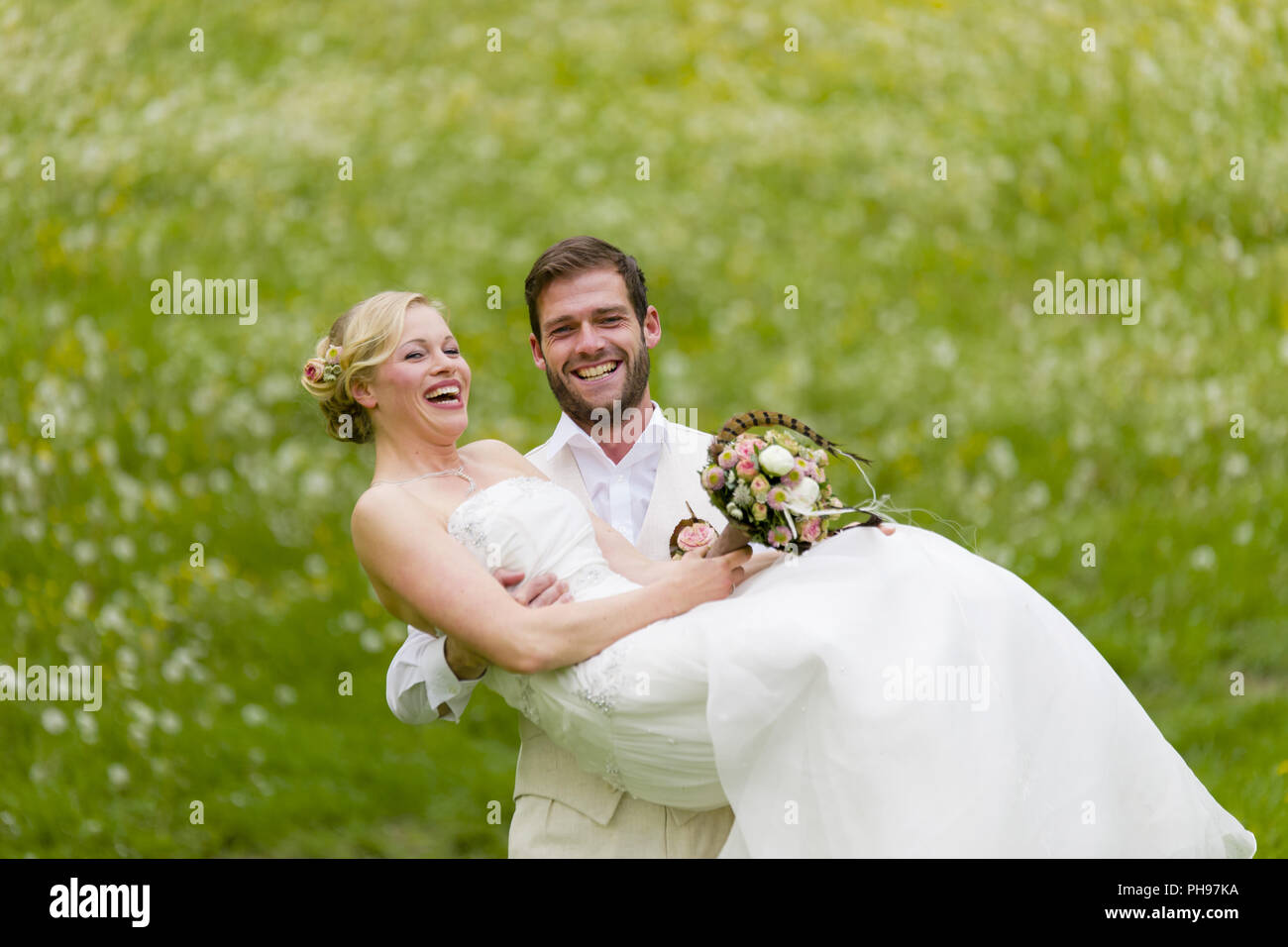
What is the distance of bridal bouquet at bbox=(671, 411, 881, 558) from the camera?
4590mm

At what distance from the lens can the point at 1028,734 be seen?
4387 mm

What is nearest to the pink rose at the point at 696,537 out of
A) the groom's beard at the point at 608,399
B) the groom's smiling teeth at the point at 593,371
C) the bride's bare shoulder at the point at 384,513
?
the groom's beard at the point at 608,399

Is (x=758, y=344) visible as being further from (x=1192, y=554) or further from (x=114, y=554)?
(x=114, y=554)

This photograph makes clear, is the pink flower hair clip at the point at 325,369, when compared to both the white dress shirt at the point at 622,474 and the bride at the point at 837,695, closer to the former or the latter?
the bride at the point at 837,695

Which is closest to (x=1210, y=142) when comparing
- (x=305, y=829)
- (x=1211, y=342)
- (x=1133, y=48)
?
(x=1133, y=48)

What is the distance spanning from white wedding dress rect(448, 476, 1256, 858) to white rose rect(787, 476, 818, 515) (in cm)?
22

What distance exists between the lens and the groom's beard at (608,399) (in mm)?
5598

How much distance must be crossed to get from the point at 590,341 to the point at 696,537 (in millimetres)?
877

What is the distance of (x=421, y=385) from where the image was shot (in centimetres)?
524

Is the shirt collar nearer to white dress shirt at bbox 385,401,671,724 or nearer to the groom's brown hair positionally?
white dress shirt at bbox 385,401,671,724

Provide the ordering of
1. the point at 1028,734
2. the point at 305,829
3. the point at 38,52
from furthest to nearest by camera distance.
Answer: the point at 38,52, the point at 305,829, the point at 1028,734

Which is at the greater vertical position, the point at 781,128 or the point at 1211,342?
the point at 781,128

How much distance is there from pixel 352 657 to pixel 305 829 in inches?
44.8

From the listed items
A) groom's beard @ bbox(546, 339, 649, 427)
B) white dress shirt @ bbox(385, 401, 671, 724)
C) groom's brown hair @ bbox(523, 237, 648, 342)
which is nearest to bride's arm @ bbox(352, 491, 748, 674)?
white dress shirt @ bbox(385, 401, 671, 724)
